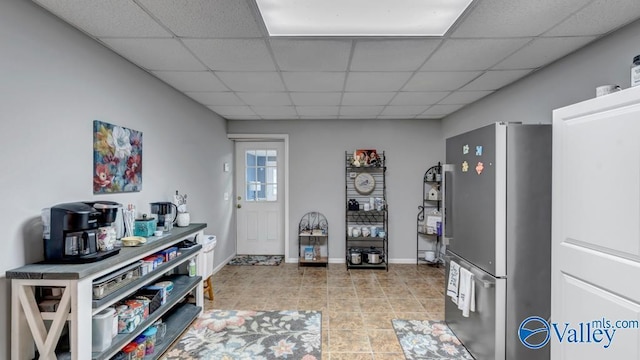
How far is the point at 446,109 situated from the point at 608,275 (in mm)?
3126

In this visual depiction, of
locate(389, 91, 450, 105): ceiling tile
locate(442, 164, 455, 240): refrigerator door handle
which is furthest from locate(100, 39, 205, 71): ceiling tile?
locate(442, 164, 455, 240): refrigerator door handle

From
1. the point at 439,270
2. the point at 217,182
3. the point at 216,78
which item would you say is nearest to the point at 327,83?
the point at 216,78

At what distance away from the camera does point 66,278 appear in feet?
4.63

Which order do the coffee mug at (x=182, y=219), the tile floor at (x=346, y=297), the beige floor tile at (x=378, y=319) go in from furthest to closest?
the coffee mug at (x=182, y=219), the beige floor tile at (x=378, y=319), the tile floor at (x=346, y=297)

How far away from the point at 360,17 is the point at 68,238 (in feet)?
7.20

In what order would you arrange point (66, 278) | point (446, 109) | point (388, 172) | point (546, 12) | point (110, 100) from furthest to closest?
1. point (388, 172)
2. point (446, 109)
3. point (110, 100)
4. point (546, 12)
5. point (66, 278)

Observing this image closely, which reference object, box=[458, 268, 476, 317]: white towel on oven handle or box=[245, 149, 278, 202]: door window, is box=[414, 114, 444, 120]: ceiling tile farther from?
box=[458, 268, 476, 317]: white towel on oven handle

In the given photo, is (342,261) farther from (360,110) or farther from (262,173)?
(360,110)

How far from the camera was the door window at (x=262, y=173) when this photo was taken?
4898 mm

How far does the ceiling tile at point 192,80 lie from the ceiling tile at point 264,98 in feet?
0.99

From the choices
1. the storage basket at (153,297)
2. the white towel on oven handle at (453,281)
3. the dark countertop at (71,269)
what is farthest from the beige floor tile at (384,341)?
the dark countertop at (71,269)

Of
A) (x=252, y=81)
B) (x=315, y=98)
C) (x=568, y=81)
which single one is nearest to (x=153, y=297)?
(x=252, y=81)

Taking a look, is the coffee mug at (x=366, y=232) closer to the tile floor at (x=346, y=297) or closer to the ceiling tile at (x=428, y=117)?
the tile floor at (x=346, y=297)

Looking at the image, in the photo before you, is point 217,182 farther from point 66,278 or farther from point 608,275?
point 608,275
